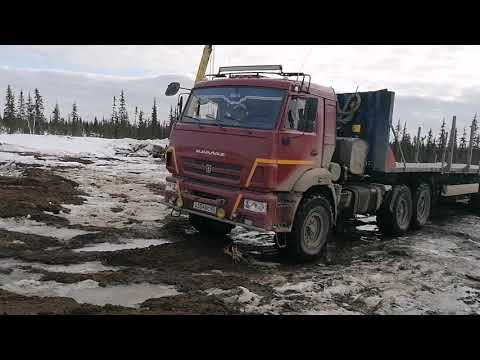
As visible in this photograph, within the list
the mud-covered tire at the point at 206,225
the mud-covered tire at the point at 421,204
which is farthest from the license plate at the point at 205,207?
the mud-covered tire at the point at 421,204

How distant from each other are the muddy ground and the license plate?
716 millimetres

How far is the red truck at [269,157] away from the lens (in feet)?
21.0

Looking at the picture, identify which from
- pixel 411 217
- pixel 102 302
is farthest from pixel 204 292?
pixel 411 217

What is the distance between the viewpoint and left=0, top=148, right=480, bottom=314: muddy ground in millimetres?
4938

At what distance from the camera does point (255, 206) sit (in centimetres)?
636

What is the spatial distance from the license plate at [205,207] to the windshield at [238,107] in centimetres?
126

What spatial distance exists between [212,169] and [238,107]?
3.39 feet

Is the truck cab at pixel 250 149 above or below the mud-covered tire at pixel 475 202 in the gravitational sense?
above

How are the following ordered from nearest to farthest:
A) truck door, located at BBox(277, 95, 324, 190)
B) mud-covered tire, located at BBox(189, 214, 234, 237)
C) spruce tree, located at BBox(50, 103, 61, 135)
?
truck door, located at BBox(277, 95, 324, 190)
mud-covered tire, located at BBox(189, 214, 234, 237)
spruce tree, located at BBox(50, 103, 61, 135)

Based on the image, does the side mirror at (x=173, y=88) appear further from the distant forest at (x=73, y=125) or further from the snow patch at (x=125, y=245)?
the distant forest at (x=73, y=125)

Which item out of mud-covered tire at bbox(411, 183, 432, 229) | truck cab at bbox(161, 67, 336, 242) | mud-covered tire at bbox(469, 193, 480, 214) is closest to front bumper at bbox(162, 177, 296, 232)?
truck cab at bbox(161, 67, 336, 242)

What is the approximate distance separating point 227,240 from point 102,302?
360 centimetres

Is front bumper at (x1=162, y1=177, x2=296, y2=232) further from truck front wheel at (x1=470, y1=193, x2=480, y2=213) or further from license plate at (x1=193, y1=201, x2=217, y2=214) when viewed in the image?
truck front wheel at (x1=470, y1=193, x2=480, y2=213)
